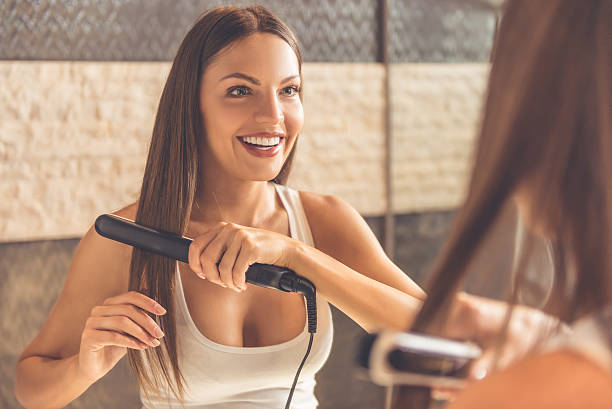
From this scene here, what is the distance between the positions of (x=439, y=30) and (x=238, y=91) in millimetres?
895

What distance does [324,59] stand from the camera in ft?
5.17

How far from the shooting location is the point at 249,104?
3.35 feet

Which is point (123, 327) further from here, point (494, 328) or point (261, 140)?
point (494, 328)

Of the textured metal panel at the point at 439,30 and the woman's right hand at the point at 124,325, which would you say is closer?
the woman's right hand at the point at 124,325

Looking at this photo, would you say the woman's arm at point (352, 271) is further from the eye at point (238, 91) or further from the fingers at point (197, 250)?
the eye at point (238, 91)

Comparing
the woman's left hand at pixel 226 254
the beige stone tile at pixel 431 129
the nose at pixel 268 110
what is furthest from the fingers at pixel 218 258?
the beige stone tile at pixel 431 129

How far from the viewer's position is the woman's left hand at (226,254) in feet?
2.82

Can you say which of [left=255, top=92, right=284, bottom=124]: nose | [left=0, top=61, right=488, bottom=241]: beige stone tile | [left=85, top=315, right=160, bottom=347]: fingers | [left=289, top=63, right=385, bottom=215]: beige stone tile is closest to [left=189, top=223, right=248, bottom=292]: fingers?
[left=85, top=315, right=160, bottom=347]: fingers

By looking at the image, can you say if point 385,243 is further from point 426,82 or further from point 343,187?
point 426,82

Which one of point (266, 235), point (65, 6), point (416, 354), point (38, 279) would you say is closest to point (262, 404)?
point (266, 235)

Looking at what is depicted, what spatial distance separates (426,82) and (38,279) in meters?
1.06

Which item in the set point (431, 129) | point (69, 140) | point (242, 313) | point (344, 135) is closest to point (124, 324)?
point (242, 313)

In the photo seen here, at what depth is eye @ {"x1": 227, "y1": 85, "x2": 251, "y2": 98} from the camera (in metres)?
1.02

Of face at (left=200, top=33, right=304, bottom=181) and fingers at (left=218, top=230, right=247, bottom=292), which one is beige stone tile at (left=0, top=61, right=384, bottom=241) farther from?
fingers at (left=218, top=230, right=247, bottom=292)
